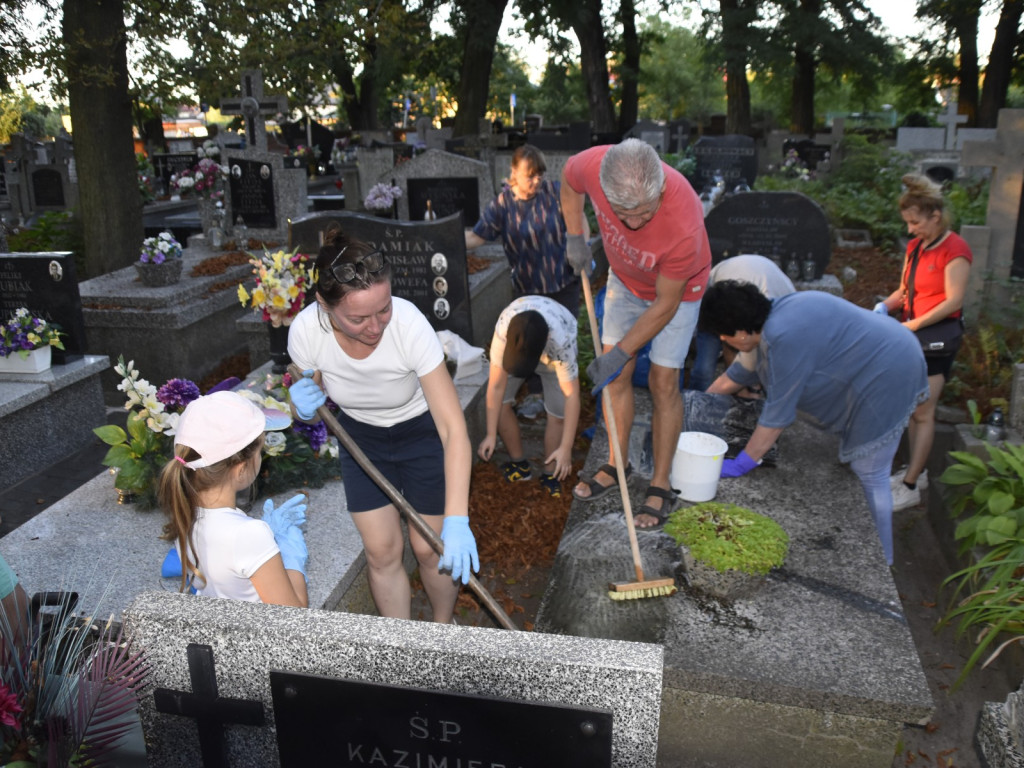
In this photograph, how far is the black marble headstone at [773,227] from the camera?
7.68m

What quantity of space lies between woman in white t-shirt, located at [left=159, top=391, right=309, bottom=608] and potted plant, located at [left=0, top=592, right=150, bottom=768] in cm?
74

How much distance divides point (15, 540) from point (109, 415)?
3.48 metres

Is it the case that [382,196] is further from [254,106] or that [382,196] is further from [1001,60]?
[1001,60]

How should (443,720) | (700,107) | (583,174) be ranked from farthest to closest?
1. (700,107)
2. (583,174)
3. (443,720)

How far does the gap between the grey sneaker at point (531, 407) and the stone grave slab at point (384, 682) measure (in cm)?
501

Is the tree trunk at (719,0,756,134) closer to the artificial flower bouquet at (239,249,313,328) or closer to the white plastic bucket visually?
the artificial flower bouquet at (239,249,313,328)

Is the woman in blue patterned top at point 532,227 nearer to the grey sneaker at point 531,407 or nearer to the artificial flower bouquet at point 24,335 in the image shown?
the grey sneaker at point 531,407

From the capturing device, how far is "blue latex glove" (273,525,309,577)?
2.91 m

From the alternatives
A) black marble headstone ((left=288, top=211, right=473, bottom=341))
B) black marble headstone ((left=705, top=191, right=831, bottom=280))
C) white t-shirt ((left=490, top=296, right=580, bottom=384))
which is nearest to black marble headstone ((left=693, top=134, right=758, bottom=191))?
black marble headstone ((left=705, top=191, right=831, bottom=280))

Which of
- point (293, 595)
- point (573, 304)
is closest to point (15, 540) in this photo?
point (293, 595)

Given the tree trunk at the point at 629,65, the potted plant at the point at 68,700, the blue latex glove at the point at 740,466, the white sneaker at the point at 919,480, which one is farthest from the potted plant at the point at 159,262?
the tree trunk at the point at 629,65

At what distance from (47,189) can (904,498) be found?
61.1ft

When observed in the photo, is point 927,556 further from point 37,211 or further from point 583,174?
point 37,211

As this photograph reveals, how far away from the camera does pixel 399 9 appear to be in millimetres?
14133
